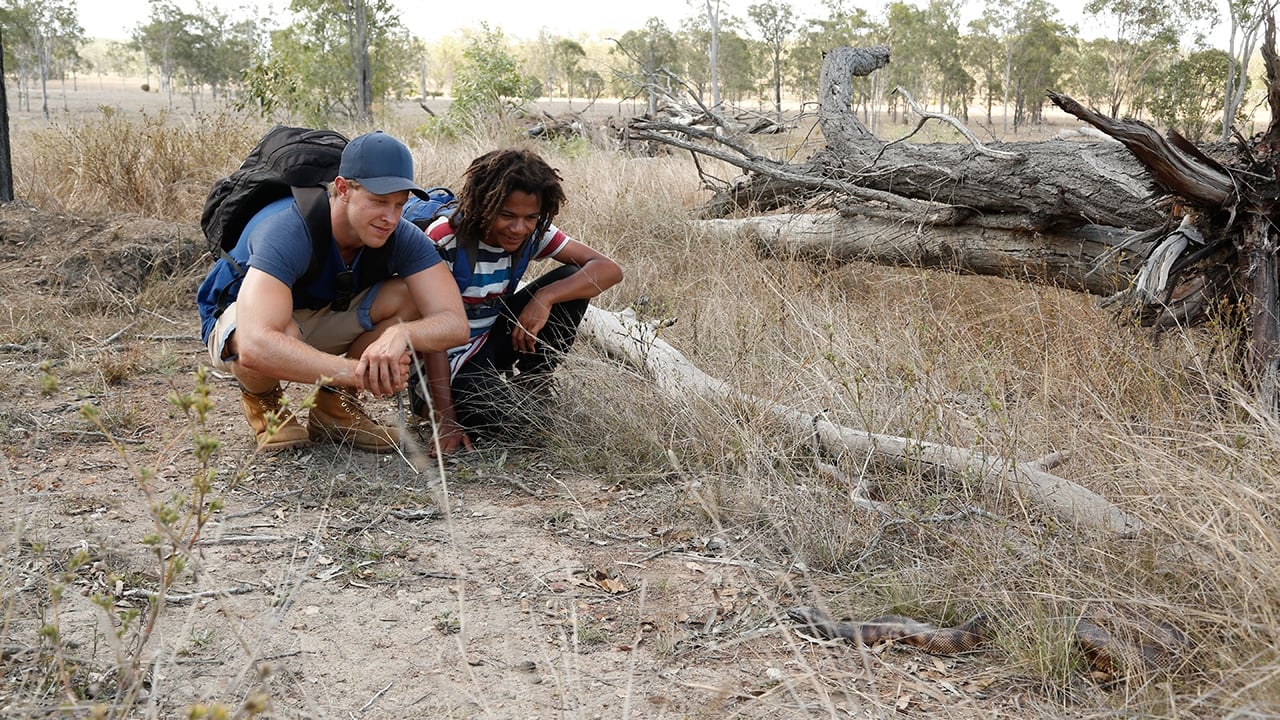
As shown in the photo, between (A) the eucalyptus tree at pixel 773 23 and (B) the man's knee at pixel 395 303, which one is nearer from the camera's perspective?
(B) the man's knee at pixel 395 303

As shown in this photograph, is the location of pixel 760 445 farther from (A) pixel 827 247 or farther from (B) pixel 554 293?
(A) pixel 827 247

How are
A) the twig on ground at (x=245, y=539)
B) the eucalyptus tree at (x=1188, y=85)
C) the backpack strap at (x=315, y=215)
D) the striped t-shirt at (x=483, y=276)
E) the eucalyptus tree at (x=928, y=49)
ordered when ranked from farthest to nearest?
the eucalyptus tree at (x=928, y=49)
the eucalyptus tree at (x=1188, y=85)
the striped t-shirt at (x=483, y=276)
the backpack strap at (x=315, y=215)
the twig on ground at (x=245, y=539)

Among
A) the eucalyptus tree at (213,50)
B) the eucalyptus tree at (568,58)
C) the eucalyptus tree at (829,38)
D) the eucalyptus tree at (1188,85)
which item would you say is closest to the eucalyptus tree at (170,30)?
the eucalyptus tree at (213,50)

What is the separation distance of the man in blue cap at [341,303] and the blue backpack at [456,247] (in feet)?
0.67

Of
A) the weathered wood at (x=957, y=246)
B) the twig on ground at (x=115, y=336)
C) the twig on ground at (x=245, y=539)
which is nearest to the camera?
the twig on ground at (x=245, y=539)

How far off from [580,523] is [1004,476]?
4.33 feet

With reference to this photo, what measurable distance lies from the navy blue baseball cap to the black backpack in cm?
20

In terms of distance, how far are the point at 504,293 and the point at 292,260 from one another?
0.95 metres

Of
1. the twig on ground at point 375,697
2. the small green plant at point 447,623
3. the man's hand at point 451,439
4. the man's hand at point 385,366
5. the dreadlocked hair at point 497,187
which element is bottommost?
the twig on ground at point 375,697

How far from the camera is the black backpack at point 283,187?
3.28m

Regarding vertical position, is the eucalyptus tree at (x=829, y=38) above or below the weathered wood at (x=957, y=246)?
above

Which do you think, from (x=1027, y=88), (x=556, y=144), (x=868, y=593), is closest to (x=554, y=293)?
(x=868, y=593)

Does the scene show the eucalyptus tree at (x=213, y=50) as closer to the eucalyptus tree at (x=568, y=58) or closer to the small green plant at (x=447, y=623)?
the eucalyptus tree at (x=568, y=58)

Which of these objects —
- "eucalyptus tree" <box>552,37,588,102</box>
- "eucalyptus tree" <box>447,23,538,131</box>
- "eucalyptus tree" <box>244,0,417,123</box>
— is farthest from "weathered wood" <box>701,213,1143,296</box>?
"eucalyptus tree" <box>552,37,588,102</box>
